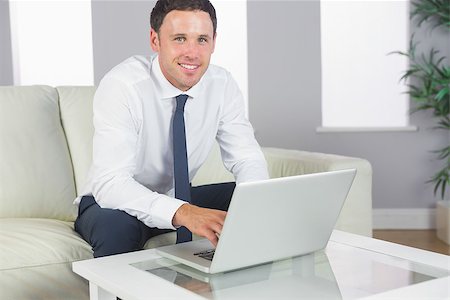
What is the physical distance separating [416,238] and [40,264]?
2.47m

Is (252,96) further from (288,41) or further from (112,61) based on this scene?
(112,61)

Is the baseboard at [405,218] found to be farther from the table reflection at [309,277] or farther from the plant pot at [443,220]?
the table reflection at [309,277]

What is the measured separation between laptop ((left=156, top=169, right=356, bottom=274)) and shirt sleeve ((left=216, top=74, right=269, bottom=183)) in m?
0.65

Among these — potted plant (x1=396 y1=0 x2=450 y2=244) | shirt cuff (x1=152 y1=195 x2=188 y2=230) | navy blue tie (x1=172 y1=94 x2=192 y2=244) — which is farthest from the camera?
potted plant (x1=396 y1=0 x2=450 y2=244)

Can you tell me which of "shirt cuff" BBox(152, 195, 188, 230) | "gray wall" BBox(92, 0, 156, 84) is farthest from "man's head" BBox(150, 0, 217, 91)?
"gray wall" BBox(92, 0, 156, 84)

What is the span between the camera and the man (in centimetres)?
207

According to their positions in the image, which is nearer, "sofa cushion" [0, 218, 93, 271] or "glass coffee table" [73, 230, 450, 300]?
"glass coffee table" [73, 230, 450, 300]

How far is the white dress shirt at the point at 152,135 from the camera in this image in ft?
6.67

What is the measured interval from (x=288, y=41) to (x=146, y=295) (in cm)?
309

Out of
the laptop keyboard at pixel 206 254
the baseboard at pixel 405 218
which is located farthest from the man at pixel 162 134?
the baseboard at pixel 405 218

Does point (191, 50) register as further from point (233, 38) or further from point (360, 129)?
point (360, 129)

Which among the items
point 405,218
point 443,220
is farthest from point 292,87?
point 443,220

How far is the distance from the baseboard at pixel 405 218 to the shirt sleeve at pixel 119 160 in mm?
2457

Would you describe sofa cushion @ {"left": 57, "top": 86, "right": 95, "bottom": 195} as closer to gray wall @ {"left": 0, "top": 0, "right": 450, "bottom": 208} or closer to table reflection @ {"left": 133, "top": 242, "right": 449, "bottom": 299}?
table reflection @ {"left": 133, "top": 242, "right": 449, "bottom": 299}
